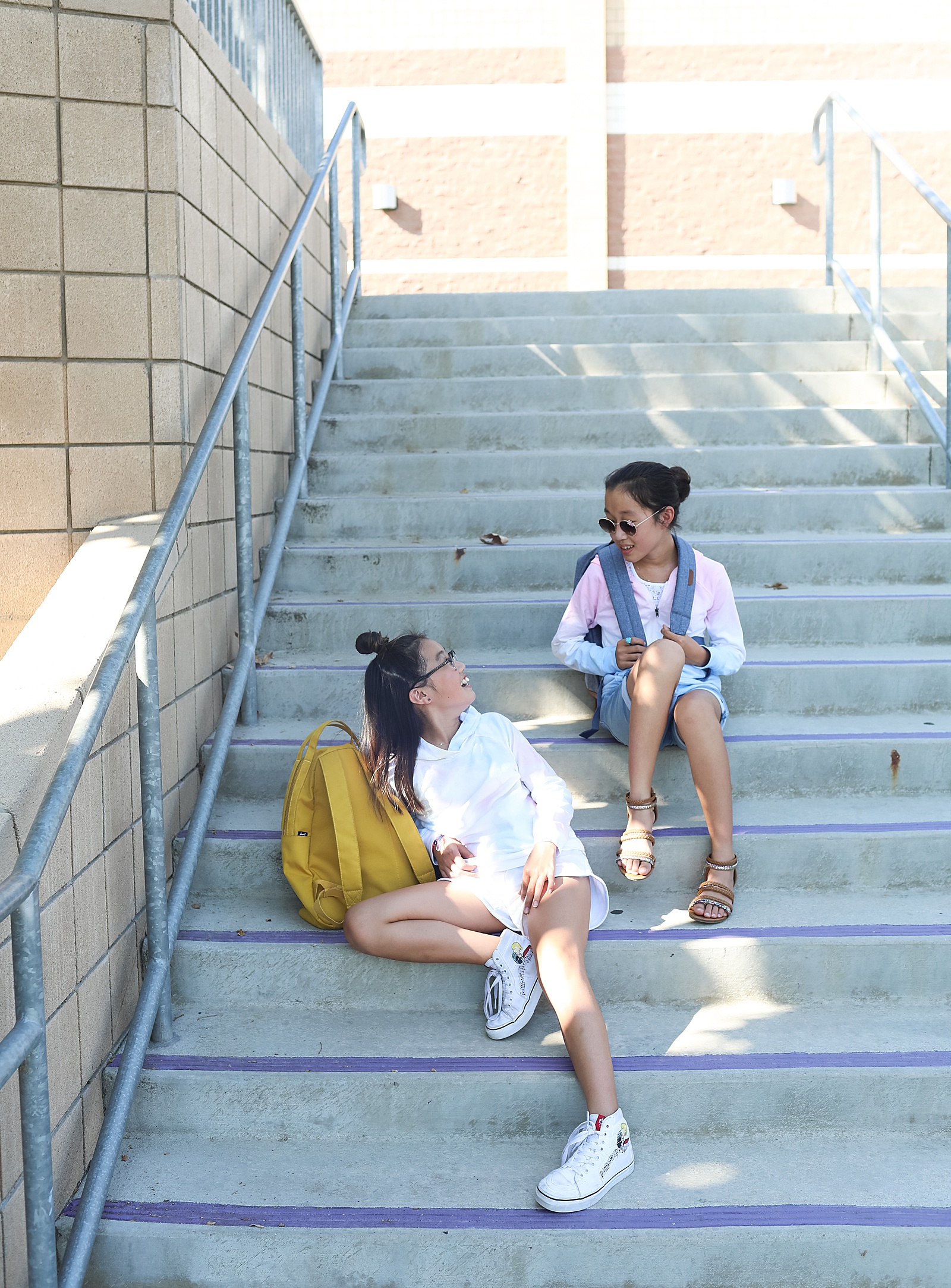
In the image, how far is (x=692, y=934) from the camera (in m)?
2.47

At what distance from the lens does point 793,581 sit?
368 cm

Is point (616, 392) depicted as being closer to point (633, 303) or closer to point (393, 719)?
point (633, 303)

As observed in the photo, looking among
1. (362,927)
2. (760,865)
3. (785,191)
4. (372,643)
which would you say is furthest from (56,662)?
(785,191)

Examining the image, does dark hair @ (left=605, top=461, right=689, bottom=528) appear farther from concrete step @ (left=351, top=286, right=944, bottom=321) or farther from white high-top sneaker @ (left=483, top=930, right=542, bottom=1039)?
concrete step @ (left=351, top=286, right=944, bottom=321)

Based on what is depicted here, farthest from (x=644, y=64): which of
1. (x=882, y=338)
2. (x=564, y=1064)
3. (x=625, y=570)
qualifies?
(x=564, y=1064)

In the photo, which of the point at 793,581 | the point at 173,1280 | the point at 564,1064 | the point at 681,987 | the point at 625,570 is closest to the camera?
the point at 173,1280

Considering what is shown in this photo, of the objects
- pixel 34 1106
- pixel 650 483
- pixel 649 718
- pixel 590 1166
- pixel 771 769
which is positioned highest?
pixel 650 483

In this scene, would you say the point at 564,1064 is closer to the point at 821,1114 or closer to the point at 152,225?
the point at 821,1114

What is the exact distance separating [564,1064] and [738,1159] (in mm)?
361

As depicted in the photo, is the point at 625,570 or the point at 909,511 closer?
the point at 625,570

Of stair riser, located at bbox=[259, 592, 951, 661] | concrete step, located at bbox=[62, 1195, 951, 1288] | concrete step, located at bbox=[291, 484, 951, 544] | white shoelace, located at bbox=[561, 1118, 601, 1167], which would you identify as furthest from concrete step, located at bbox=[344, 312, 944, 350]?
concrete step, located at bbox=[62, 1195, 951, 1288]

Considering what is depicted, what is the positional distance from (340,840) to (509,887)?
0.38 meters

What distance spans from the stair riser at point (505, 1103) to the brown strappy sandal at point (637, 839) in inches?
20.6

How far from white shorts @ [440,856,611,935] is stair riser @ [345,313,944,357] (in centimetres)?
299
